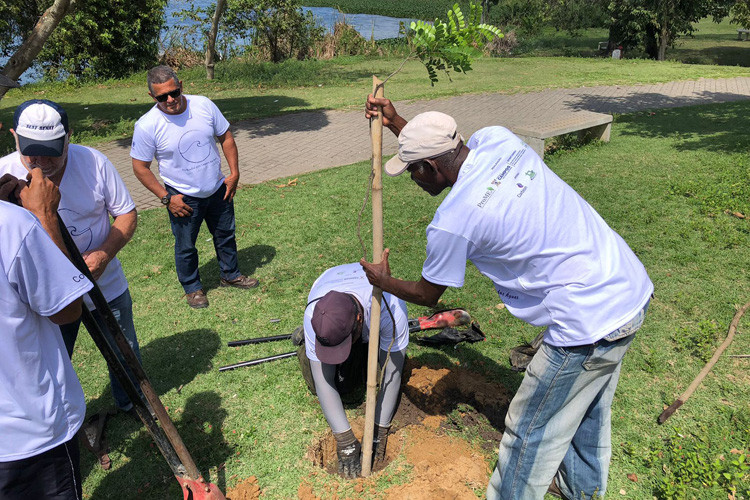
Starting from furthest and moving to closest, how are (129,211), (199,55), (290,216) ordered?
(199,55)
(290,216)
(129,211)

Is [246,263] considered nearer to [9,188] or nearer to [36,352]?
[9,188]

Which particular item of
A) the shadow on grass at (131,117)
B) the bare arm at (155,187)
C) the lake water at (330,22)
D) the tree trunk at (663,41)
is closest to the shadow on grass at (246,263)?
the bare arm at (155,187)

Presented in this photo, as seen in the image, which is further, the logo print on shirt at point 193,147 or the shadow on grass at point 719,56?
the shadow on grass at point 719,56

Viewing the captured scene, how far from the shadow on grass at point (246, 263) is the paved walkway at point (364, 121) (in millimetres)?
2344

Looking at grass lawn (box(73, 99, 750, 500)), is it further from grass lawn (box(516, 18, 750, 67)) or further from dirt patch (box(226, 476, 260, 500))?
grass lawn (box(516, 18, 750, 67))

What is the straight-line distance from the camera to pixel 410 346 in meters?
4.44

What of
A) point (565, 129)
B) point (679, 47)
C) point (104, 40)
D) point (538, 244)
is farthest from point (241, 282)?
point (679, 47)

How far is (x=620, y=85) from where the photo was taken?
15320 millimetres

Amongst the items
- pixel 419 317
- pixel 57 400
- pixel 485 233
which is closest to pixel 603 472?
pixel 485 233

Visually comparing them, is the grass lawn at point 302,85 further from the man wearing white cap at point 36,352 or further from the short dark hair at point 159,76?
the man wearing white cap at point 36,352

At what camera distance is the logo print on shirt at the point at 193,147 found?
4539 mm

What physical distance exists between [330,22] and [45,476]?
2326 centimetres

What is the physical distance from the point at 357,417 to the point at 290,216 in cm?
378

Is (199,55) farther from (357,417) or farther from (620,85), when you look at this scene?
(357,417)
